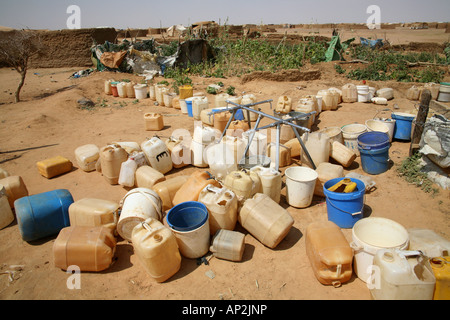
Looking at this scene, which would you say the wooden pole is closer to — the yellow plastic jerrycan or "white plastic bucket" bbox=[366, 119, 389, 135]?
"white plastic bucket" bbox=[366, 119, 389, 135]

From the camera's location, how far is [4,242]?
150 inches

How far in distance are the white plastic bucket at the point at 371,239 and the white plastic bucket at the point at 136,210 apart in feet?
7.64

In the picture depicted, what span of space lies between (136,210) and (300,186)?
225 centimetres

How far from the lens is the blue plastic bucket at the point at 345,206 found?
11.7 ft

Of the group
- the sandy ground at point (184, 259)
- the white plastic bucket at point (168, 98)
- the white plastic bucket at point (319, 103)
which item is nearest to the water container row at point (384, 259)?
the sandy ground at point (184, 259)

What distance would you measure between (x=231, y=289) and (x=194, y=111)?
570cm

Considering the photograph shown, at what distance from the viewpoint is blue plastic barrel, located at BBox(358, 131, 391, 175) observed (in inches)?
190

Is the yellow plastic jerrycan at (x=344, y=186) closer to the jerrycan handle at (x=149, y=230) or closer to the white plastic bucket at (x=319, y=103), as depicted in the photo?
the jerrycan handle at (x=149, y=230)

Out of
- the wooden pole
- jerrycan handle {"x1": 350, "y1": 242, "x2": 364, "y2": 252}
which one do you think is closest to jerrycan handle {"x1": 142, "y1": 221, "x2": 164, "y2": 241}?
jerrycan handle {"x1": 350, "y1": 242, "x2": 364, "y2": 252}

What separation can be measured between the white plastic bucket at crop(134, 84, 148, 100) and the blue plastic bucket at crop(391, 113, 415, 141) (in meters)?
8.10

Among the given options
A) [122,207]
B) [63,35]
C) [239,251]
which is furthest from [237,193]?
[63,35]

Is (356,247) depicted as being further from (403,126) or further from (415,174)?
(403,126)

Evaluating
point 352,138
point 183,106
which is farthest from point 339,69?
point 352,138

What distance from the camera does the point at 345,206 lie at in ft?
11.9
